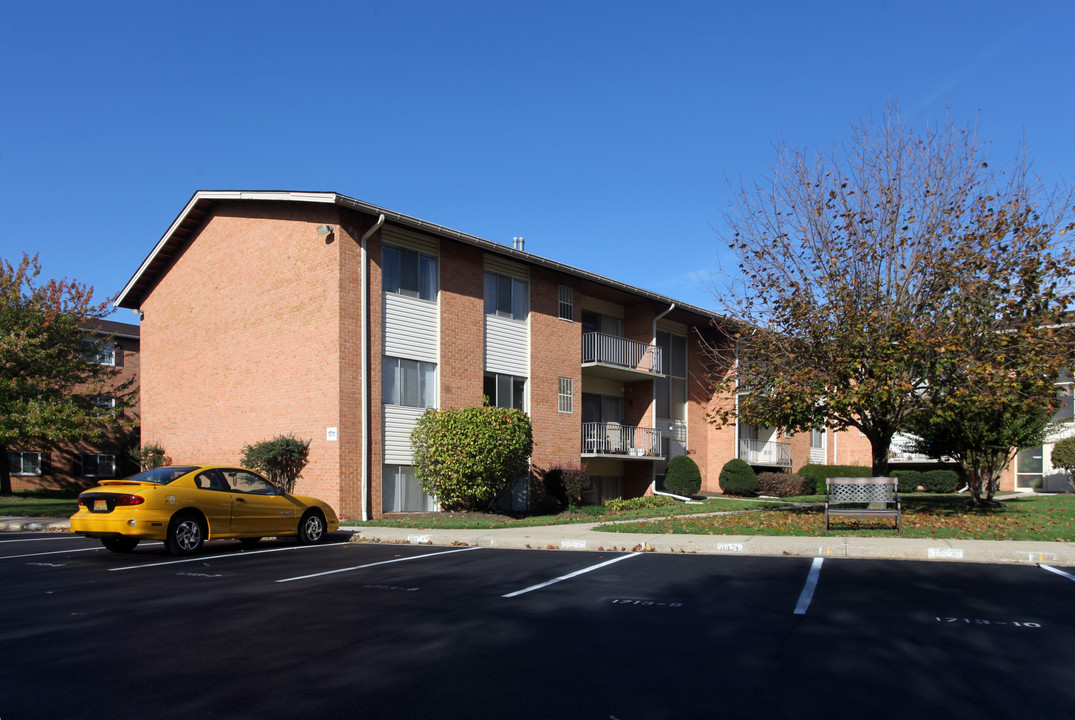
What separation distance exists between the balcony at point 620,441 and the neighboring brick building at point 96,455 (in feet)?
67.1

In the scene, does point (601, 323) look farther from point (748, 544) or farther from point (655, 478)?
point (748, 544)

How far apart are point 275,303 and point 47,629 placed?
15.4 m

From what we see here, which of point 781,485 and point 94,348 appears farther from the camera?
point 94,348

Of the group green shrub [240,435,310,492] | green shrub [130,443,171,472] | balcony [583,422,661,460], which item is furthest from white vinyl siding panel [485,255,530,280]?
green shrub [130,443,171,472]

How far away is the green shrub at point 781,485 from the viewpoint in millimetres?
31938

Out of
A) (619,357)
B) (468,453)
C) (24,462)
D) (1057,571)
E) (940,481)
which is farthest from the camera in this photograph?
(24,462)

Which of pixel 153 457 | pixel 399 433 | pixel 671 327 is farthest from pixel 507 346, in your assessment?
pixel 153 457

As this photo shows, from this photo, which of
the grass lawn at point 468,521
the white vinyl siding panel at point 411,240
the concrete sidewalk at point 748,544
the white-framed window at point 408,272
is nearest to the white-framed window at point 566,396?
the grass lawn at point 468,521

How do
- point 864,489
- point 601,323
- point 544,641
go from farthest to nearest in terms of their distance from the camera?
point 601,323 < point 864,489 < point 544,641

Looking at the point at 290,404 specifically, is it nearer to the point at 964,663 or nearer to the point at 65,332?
the point at 65,332

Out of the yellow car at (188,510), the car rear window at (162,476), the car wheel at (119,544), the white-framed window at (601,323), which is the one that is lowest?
the car wheel at (119,544)

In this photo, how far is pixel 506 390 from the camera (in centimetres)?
2431

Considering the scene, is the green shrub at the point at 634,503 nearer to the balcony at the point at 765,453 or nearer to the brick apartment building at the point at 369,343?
the brick apartment building at the point at 369,343

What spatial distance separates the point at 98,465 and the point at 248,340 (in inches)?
878
